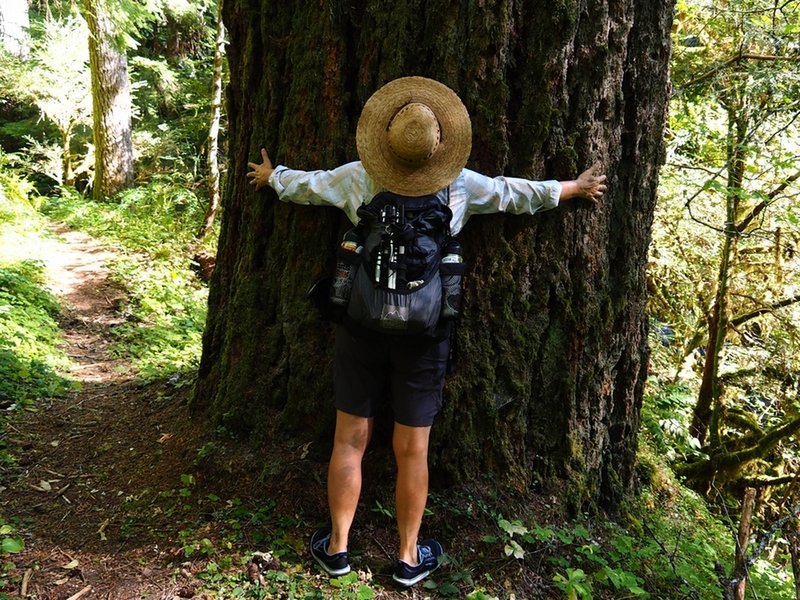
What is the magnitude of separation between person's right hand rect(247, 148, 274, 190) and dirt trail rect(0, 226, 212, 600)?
1.74 meters

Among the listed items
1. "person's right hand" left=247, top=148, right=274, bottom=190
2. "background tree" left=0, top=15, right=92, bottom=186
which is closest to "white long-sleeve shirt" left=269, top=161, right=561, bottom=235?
"person's right hand" left=247, top=148, right=274, bottom=190

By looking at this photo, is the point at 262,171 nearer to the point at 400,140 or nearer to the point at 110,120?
the point at 400,140

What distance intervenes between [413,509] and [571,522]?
117cm

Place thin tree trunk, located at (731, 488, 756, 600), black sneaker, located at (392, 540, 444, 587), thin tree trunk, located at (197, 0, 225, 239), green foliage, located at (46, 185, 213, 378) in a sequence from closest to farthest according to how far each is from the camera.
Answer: thin tree trunk, located at (731, 488, 756, 600)
black sneaker, located at (392, 540, 444, 587)
green foliage, located at (46, 185, 213, 378)
thin tree trunk, located at (197, 0, 225, 239)

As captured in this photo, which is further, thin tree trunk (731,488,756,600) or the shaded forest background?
the shaded forest background

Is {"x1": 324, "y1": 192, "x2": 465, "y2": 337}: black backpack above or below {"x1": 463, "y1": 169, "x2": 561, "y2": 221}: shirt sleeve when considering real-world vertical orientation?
below

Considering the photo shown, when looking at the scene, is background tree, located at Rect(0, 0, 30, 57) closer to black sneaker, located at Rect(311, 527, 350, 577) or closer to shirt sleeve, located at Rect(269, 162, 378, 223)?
shirt sleeve, located at Rect(269, 162, 378, 223)

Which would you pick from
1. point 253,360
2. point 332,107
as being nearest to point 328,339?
point 253,360

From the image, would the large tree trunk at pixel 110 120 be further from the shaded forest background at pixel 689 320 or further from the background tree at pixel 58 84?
the background tree at pixel 58 84

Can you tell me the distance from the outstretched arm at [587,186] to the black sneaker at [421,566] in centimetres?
209

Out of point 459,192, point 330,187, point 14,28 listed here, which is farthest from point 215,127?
point 14,28

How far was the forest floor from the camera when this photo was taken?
300cm

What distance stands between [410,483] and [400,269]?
1.17m

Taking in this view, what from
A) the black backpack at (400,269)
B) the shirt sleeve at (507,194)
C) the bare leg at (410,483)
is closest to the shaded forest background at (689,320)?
the bare leg at (410,483)
